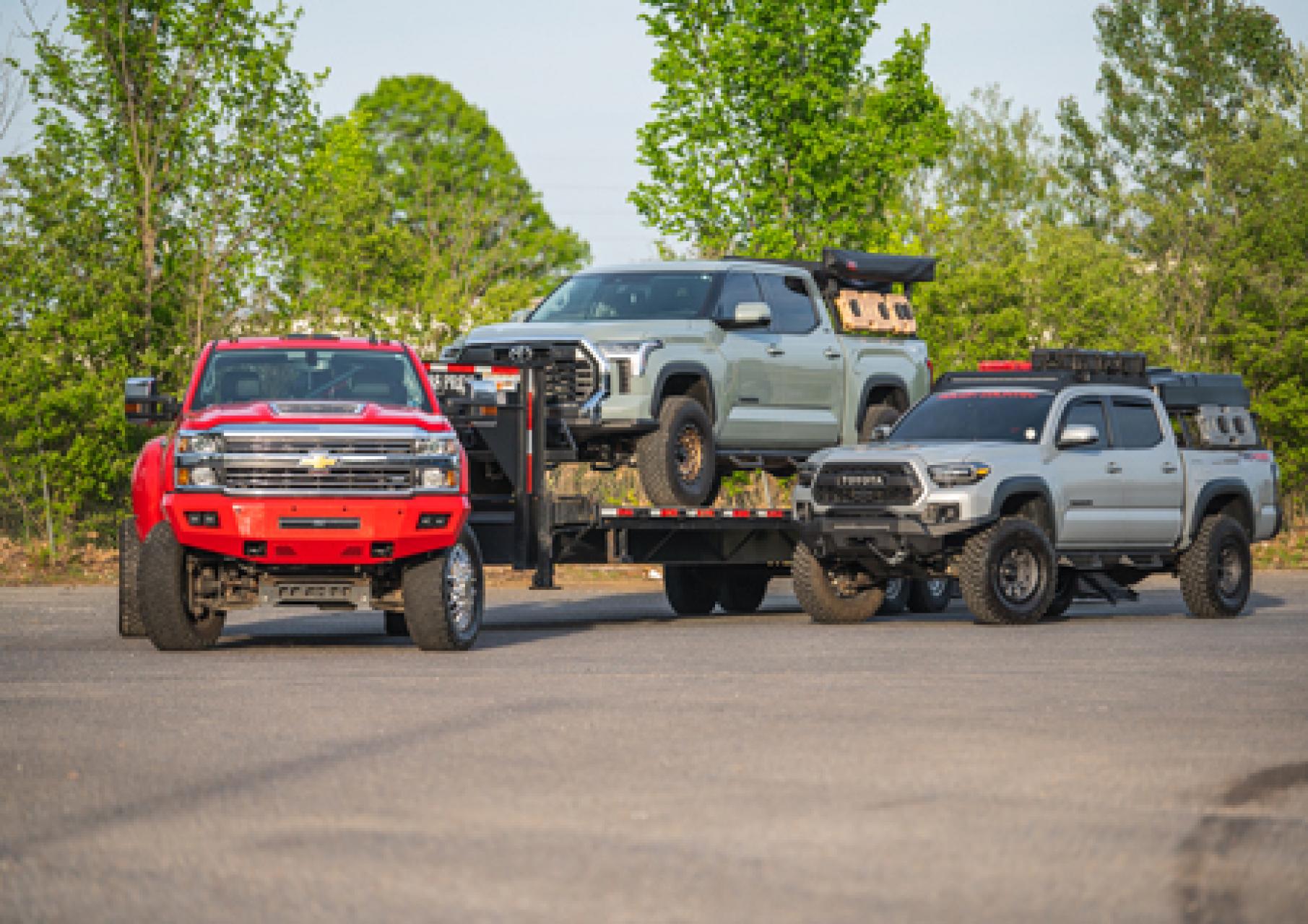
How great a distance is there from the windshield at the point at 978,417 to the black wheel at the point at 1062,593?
1387 millimetres

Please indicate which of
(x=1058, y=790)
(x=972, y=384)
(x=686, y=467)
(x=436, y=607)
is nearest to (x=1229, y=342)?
(x=972, y=384)

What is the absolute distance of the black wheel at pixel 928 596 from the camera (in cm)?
1997

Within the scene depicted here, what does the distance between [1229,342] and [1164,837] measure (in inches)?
1303

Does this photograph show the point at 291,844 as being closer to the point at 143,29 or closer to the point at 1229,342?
the point at 143,29

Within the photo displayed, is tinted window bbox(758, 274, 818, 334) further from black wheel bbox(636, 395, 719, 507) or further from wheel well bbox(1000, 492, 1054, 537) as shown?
wheel well bbox(1000, 492, 1054, 537)

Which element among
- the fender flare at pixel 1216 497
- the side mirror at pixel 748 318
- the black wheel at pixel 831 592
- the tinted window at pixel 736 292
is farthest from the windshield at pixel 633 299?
the fender flare at pixel 1216 497

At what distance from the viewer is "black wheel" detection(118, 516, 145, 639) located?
15.3 m

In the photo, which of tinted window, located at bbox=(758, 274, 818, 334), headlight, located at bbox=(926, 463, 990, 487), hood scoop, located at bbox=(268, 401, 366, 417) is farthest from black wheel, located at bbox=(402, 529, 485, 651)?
tinted window, located at bbox=(758, 274, 818, 334)

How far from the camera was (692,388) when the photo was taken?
57.1 feet

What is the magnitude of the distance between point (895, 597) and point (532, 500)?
4676mm

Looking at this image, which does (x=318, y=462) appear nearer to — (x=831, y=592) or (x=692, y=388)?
(x=692, y=388)

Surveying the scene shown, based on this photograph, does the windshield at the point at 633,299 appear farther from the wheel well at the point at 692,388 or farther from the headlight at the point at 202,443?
the headlight at the point at 202,443

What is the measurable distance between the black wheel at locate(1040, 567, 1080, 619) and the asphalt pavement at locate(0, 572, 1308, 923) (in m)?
4.14

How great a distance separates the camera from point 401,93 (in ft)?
247
